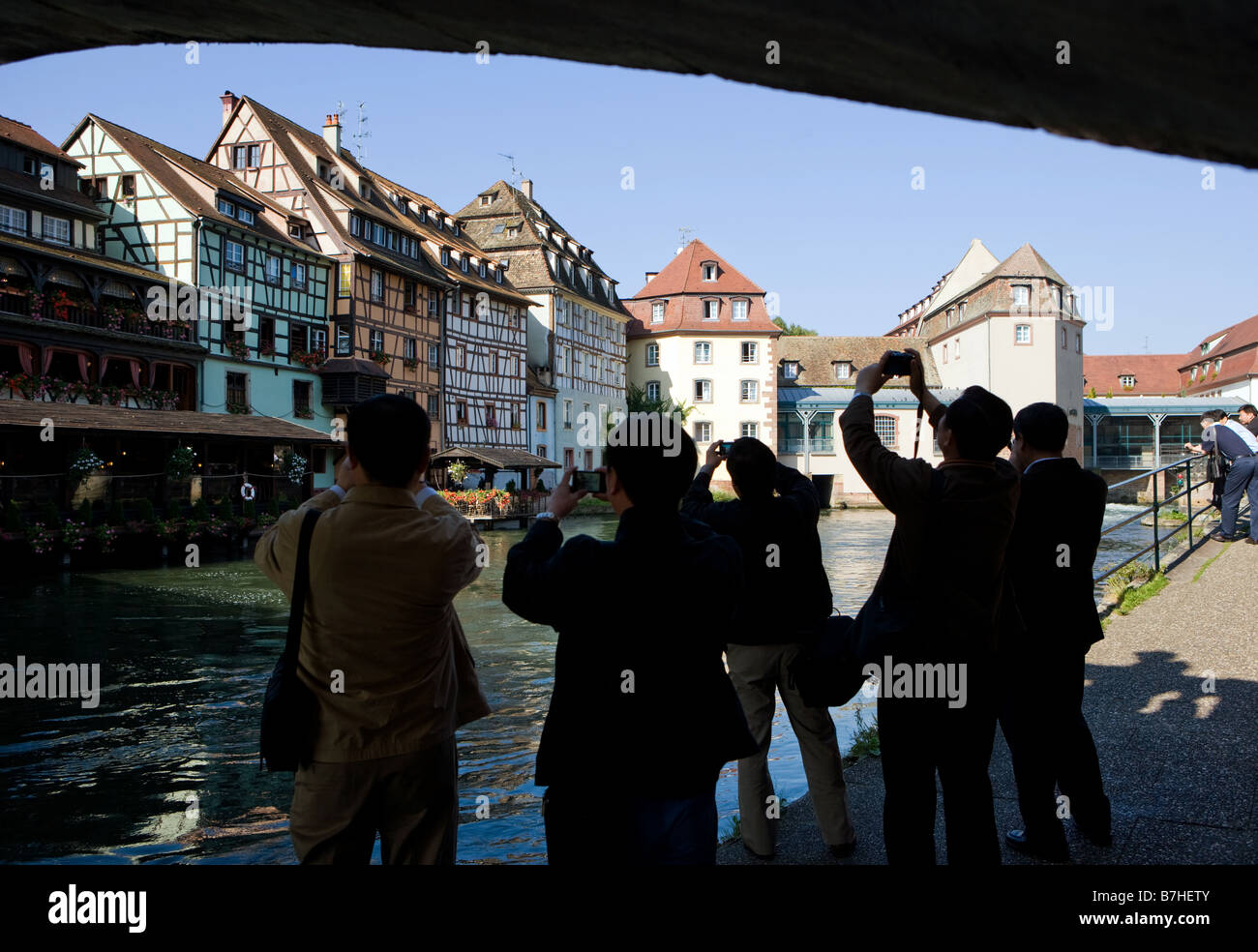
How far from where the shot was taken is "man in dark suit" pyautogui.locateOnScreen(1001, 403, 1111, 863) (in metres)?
3.84

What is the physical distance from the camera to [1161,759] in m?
4.80

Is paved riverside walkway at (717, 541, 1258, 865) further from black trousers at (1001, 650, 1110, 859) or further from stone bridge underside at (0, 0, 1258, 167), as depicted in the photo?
stone bridge underside at (0, 0, 1258, 167)

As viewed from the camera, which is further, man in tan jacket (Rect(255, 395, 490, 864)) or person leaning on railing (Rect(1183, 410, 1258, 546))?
person leaning on railing (Rect(1183, 410, 1258, 546))

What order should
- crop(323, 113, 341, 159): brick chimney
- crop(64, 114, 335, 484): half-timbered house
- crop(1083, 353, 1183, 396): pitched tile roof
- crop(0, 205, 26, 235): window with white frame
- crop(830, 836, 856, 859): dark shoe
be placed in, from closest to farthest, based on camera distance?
crop(830, 836, 856, 859): dark shoe → crop(0, 205, 26, 235): window with white frame → crop(64, 114, 335, 484): half-timbered house → crop(323, 113, 341, 159): brick chimney → crop(1083, 353, 1183, 396): pitched tile roof

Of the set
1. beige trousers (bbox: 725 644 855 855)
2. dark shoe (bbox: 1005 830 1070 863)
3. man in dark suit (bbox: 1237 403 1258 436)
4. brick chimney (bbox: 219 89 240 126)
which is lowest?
dark shoe (bbox: 1005 830 1070 863)

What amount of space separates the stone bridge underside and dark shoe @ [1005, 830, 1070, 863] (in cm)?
287

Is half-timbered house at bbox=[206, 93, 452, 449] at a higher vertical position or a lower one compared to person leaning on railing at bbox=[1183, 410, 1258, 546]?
higher

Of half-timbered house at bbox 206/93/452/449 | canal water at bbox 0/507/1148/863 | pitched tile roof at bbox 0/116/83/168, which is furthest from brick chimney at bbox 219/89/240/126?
canal water at bbox 0/507/1148/863

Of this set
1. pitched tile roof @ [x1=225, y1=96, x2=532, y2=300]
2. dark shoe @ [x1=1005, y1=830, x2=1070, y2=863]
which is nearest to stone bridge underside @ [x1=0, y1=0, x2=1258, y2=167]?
dark shoe @ [x1=1005, y1=830, x2=1070, y2=863]

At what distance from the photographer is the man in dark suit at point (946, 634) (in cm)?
311

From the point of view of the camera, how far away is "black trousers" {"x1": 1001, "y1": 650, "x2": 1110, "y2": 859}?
12.5ft

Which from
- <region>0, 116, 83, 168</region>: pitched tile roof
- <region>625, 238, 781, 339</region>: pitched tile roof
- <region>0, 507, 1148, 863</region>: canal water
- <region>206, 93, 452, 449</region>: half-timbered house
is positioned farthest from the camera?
<region>625, 238, 781, 339</region>: pitched tile roof

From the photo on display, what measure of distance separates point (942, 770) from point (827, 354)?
63.7m
